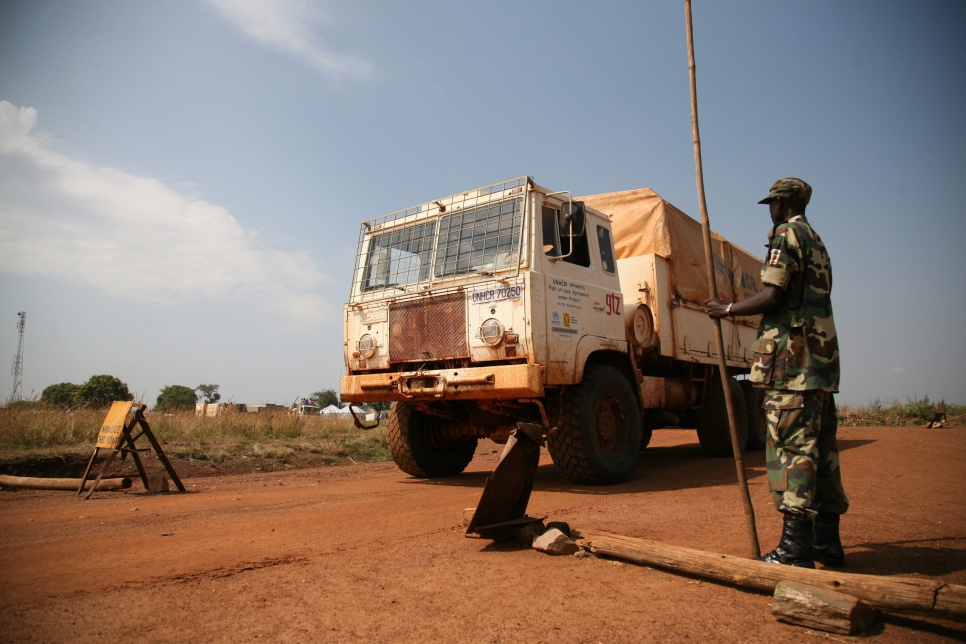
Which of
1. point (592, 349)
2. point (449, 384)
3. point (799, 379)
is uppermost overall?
point (592, 349)

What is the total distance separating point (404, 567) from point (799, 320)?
8.53 ft

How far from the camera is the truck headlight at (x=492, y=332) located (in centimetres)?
626

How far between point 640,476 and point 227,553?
17.5 ft

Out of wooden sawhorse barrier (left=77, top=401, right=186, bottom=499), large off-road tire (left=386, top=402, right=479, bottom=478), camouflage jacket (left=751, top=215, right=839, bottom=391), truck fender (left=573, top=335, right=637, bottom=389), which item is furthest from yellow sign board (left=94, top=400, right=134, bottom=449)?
camouflage jacket (left=751, top=215, right=839, bottom=391)

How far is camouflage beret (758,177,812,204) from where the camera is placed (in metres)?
3.59

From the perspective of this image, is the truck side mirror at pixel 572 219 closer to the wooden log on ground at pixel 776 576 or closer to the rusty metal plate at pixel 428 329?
the rusty metal plate at pixel 428 329

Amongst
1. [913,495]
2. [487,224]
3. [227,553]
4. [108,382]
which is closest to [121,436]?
[227,553]

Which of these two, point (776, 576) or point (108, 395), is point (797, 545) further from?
point (108, 395)

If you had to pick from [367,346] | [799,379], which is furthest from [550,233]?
[799,379]

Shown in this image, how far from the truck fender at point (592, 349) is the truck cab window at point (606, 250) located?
91 cm

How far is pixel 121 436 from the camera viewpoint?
23.3ft

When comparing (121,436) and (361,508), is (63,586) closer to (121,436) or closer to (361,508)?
(361,508)

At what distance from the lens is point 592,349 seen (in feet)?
22.3

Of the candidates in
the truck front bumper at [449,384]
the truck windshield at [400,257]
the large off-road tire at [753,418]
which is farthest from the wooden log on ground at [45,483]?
the large off-road tire at [753,418]
